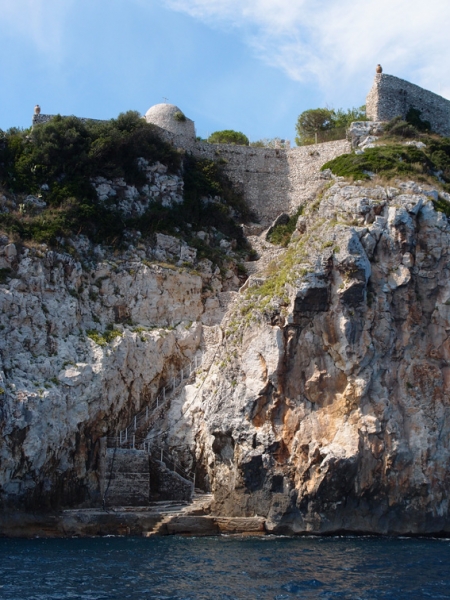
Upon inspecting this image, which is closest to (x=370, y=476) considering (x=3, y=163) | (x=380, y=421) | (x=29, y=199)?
(x=380, y=421)

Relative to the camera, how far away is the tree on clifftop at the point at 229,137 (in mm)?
45750

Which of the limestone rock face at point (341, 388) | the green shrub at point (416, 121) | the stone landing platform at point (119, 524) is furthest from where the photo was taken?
the green shrub at point (416, 121)

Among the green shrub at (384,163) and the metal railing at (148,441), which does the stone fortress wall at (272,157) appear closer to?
the green shrub at (384,163)

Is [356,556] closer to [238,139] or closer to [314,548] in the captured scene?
[314,548]

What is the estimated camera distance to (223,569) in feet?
63.6

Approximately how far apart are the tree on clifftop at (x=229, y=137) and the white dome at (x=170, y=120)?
661 centimetres

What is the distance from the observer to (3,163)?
33750 mm

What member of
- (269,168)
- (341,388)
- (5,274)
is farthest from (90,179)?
(341,388)

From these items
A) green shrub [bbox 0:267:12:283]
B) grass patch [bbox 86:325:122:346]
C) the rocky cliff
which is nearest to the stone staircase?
the rocky cliff

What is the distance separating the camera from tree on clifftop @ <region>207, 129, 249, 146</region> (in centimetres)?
4575

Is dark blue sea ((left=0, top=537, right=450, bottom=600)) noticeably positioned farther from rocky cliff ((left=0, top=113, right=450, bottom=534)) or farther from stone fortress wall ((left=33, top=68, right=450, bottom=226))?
stone fortress wall ((left=33, top=68, right=450, bottom=226))

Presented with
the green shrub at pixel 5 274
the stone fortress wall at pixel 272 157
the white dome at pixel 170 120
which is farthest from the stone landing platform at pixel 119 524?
the white dome at pixel 170 120

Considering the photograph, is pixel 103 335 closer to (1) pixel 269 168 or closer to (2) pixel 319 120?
(1) pixel 269 168

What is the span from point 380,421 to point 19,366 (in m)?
12.2
